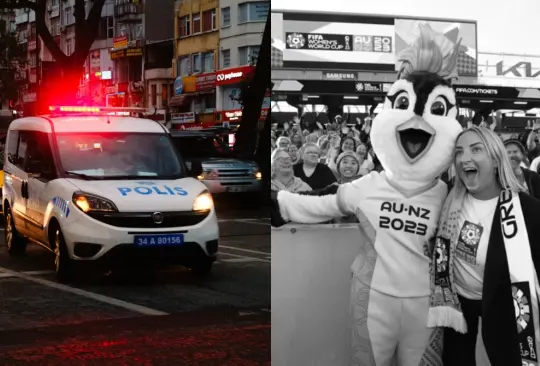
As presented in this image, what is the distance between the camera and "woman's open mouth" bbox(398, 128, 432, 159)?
10.2 ft

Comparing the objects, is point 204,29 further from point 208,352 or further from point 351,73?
point 208,352

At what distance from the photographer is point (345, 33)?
10.1 feet

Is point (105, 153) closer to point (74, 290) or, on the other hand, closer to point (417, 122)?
point (74, 290)

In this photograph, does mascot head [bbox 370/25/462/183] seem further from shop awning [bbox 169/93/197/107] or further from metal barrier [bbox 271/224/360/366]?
shop awning [bbox 169/93/197/107]

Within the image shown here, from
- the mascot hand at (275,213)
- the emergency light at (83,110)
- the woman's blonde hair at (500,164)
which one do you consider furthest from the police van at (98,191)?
the woman's blonde hair at (500,164)

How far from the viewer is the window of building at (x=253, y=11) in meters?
3.12

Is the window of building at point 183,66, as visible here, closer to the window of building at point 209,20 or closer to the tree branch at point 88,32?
the window of building at point 209,20

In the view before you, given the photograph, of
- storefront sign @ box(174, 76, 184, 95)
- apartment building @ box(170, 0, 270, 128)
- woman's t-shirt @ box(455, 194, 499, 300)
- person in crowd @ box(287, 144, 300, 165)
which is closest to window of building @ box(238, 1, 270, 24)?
apartment building @ box(170, 0, 270, 128)

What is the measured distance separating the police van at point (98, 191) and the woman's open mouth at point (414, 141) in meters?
0.53

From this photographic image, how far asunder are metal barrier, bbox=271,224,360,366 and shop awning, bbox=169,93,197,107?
0.39m

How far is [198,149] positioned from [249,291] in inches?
15.6

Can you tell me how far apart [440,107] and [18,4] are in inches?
42.4

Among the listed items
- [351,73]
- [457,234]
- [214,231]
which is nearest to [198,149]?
[214,231]

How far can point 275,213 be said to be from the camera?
3102mm
